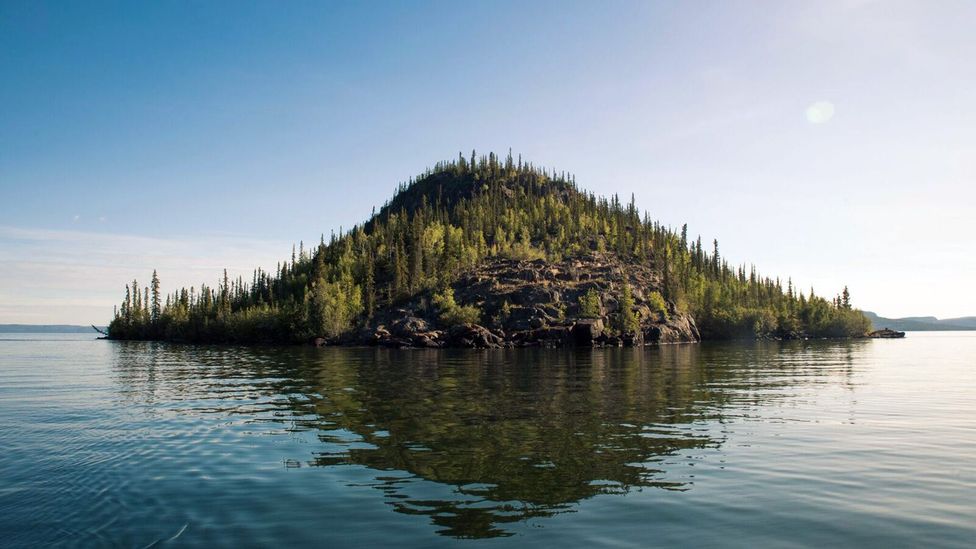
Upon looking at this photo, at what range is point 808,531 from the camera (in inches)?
536

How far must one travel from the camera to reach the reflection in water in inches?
671

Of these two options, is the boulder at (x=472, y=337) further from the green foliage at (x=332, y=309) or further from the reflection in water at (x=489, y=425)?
the reflection in water at (x=489, y=425)

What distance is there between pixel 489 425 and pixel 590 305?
499 feet

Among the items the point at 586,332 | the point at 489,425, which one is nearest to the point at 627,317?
the point at 586,332

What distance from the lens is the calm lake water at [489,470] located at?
13.6m

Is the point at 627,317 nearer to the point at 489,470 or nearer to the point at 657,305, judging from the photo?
the point at 657,305

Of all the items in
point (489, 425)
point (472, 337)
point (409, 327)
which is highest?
point (409, 327)

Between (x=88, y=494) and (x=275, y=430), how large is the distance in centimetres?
1071

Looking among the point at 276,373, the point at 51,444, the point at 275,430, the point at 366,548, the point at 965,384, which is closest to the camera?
the point at 366,548

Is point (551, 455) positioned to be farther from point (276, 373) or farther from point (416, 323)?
point (416, 323)

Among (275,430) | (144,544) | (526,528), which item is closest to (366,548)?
(526,528)

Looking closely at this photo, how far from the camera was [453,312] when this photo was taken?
557 ft

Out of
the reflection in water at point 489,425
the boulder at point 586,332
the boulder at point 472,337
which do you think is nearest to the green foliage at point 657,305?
the boulder at point 586,332

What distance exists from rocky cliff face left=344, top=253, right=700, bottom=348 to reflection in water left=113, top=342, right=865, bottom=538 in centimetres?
9693
